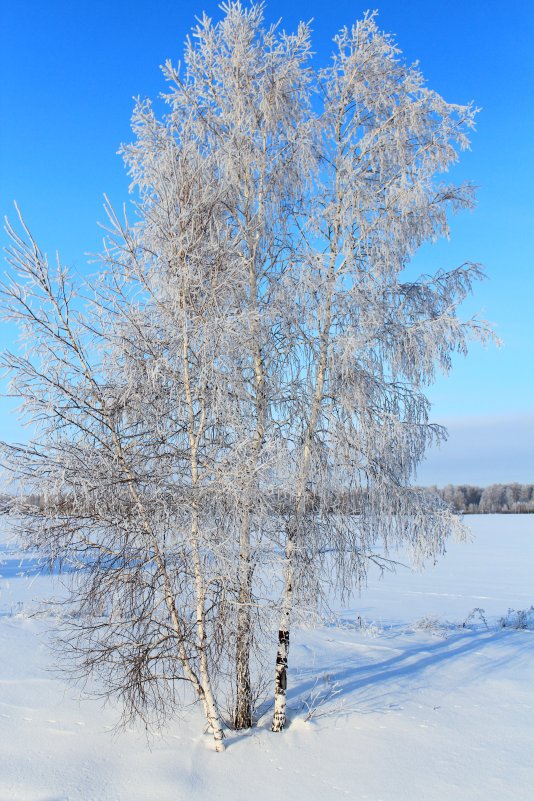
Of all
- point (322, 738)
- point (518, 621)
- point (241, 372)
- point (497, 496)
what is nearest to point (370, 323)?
point (241, 372)

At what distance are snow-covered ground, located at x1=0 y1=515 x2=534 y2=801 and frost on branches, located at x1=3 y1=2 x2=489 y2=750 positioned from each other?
43 centimetres

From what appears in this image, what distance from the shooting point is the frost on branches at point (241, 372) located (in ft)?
18.3

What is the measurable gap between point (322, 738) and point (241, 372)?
387cm

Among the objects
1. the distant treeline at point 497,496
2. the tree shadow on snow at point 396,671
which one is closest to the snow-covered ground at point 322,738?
the tree shadow on snow at point 396,671

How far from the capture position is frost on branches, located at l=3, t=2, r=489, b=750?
557cm

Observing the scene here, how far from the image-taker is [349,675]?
832cm

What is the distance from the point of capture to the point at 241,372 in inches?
255

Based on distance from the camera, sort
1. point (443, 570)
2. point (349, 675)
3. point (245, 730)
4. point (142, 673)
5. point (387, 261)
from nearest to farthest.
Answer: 1. point (142, 673)
2. point (245, 730)
3. point (387, 261)
4. point (349, 675)
5. point (443, 570)

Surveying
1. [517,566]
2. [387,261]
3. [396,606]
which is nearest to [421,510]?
[387,261]

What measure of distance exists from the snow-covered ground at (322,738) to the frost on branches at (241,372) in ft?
1.40

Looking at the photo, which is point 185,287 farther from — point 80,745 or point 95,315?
point 80,745

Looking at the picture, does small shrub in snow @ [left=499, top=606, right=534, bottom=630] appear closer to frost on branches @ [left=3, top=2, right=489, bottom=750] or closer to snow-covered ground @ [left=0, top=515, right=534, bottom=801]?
snow-covered ground @ [left=0, top=515, right=534, bottom=801]

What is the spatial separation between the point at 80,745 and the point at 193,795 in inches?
57.4

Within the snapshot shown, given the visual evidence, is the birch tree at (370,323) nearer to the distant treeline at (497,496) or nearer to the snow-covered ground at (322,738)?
the snow-covered ground at (322,738)
